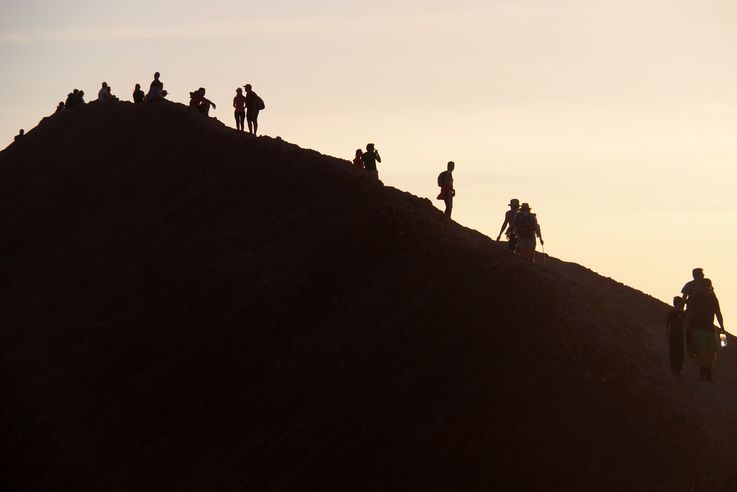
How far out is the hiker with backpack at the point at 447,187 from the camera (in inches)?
1639

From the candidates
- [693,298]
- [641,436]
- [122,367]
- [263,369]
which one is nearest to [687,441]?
[641,436]

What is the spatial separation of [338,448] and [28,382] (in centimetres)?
1613

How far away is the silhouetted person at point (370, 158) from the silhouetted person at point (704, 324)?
17524mm

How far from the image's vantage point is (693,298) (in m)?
30.4

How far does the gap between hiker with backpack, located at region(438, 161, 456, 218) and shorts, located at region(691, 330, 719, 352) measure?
41.1ft

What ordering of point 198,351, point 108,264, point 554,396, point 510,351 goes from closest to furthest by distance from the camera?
point 554,396
point 510,351
point 198,351
point 108,264

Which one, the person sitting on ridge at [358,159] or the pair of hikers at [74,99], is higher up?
the pair of hikers at [74,99]

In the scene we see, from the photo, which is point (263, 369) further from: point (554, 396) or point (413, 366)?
point (554, 396)

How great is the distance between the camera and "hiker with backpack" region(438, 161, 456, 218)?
1639 inches

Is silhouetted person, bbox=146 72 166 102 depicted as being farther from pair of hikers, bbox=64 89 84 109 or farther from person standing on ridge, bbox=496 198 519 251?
person standing on ridge, bbox=496 198 519 251

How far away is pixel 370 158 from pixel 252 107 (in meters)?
8.59

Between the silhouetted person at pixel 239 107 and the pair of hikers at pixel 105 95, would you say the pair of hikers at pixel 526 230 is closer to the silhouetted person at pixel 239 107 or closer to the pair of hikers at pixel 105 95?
the silhouetted person at pixel 239 107

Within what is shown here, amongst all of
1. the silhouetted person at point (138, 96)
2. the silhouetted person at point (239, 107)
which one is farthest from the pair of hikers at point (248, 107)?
the silhouetted person at point (138, 96)

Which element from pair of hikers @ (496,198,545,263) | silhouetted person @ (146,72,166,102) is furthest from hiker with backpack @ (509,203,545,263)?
silhouetted person @ (146,72,166,102)
